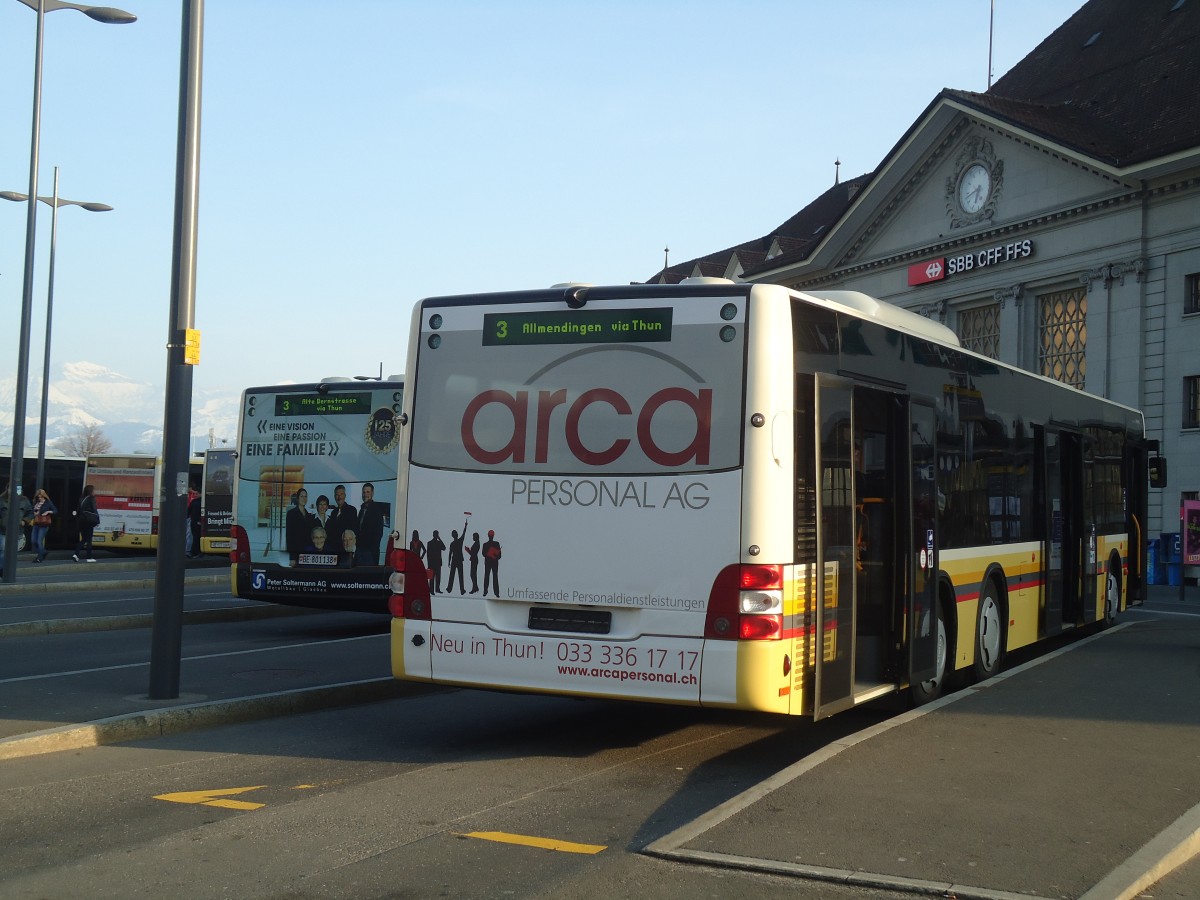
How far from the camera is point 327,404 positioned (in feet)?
54.3

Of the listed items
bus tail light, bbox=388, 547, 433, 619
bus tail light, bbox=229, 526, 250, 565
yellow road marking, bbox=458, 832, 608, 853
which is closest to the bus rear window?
bus tail light, bbox=388, 547, 433, 619

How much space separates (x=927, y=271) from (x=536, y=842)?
40.3 meters

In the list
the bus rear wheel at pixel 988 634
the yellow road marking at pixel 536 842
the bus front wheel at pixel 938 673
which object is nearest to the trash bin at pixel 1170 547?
the bus rear wheel at pixel 988 634

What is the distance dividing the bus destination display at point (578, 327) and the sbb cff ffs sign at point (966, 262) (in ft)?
113

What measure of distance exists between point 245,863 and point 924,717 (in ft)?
16.9

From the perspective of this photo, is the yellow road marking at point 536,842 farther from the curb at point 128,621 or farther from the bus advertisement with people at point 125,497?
the bus advertisement with people at point 125,497

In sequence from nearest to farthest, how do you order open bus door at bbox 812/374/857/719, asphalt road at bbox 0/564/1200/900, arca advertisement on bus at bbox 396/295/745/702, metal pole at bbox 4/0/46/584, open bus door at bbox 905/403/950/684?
1. asphalt road at bbox 0/564/1200/900
2. arca advertisement on bus at bbox 396/295/745/702
3. open bus door at bbox 812/374/857/719
4. open bus door at bbox 905/403/950/684
5. metal pole at bbox 4/0/46/584

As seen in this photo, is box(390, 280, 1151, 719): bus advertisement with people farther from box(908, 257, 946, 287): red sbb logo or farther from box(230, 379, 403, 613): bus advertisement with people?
box(908, 257, 946, 287): red sbb logo

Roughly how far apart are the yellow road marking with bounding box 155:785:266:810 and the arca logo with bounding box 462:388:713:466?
103 inches

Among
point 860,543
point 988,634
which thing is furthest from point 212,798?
point 988,634

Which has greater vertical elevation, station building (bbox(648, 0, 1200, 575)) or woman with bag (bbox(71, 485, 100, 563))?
station building (bbox(648, 0, 1200, 575))

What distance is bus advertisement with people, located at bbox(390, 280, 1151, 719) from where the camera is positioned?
8133 millimetres

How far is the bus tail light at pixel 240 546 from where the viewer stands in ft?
54.2

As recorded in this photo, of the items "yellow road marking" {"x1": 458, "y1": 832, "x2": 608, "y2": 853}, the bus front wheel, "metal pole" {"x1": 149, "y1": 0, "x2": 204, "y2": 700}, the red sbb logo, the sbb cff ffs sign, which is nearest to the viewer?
"yellow road marking" {"x1": 458, "y1": 832, "x2": 608, "y2": 853}
